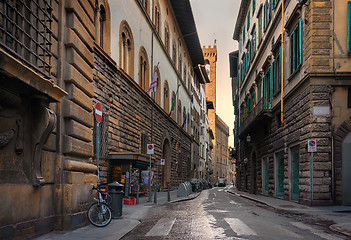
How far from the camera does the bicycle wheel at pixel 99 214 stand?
9508mm

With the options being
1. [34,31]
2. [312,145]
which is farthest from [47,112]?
[312,145]

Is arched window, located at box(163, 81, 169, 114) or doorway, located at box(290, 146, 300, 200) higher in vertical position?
arched window, located at box(163, 81, 169, 114)

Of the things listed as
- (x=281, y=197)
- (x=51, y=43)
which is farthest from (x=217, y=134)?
(x=51, y=43)

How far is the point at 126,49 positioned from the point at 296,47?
842cm

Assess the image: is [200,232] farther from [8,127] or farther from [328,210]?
[328,210]

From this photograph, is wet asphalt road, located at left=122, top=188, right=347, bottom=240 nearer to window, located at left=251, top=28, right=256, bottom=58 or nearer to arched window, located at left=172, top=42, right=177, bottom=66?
window, located at left=251, top=28, right=256, bottom=58

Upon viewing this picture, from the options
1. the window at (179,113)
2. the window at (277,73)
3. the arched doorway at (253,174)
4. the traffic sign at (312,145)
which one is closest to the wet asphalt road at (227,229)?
the traffic sign at (312,145)

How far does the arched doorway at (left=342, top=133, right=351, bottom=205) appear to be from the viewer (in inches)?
635

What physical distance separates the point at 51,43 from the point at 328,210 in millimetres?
11080

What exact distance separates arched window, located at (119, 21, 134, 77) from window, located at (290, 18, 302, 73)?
26.9ft

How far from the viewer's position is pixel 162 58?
31.7m

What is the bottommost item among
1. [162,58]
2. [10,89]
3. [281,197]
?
[281,197]

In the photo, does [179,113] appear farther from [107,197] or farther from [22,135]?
[22,135]

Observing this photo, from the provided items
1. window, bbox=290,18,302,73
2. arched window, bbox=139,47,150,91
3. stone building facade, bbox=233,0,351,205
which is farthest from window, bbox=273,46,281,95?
arched window, bbox=139,47,150,91
